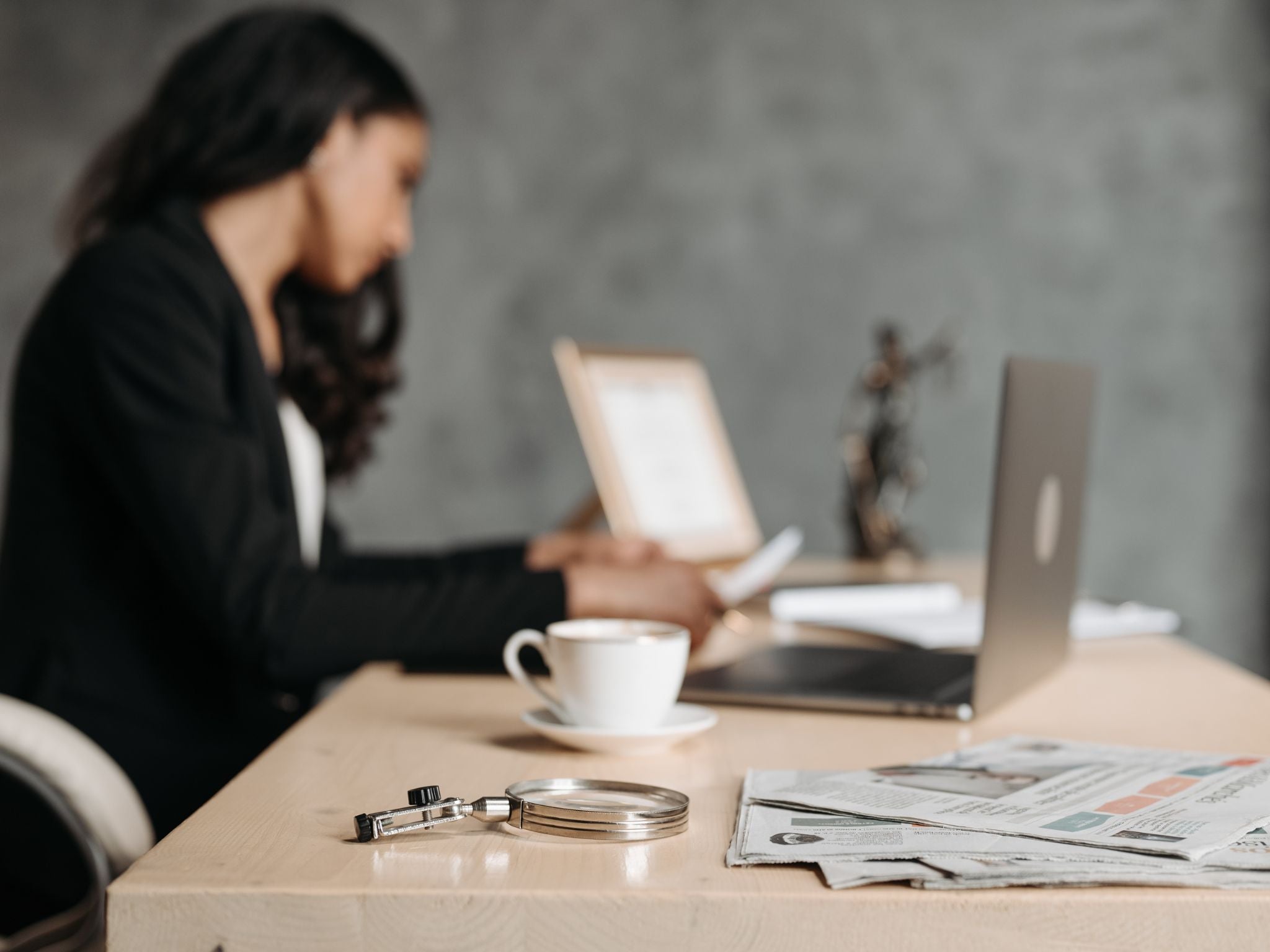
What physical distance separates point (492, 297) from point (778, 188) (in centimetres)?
69

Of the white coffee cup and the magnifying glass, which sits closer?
the magnifying glass

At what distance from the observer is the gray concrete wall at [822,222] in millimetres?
2684

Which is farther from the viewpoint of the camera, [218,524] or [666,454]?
[666,454]

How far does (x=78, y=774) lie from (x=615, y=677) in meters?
0.42

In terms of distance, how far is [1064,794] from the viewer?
589 millimetres

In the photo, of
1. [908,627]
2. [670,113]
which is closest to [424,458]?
[670,113]

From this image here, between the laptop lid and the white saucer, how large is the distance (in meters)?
0.21

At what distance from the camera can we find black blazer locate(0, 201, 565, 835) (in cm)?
100

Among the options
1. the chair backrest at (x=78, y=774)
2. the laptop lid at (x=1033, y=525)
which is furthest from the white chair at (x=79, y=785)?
the laptop lid at (x=1033, y=525)

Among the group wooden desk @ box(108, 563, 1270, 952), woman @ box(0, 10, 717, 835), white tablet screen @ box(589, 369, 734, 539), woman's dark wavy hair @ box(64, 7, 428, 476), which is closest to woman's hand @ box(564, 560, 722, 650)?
woman @ box(0, 10, 717, 835)

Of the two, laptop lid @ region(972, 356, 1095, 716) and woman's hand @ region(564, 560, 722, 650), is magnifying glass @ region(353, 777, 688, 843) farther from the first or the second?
woman's hand @ region(564, 560, 722, 650)

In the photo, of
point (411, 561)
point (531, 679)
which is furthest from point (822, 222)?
point (531, 679)

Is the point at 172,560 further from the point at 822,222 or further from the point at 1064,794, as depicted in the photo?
the point at 822,222

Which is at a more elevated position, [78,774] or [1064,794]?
[1064,794]
